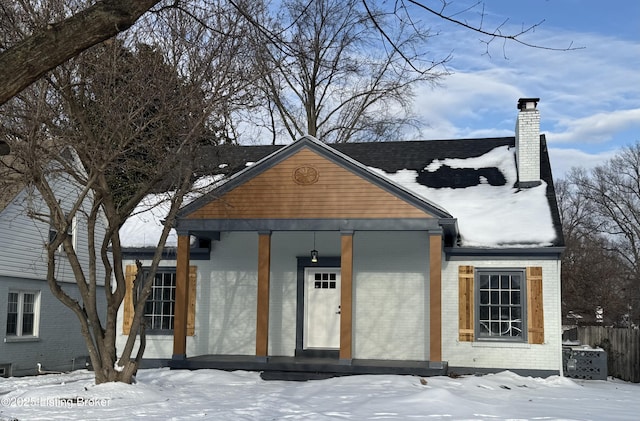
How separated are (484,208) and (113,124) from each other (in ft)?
27.9

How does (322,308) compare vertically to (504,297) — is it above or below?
below

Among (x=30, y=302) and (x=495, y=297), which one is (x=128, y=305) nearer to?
(x=30, y=302)

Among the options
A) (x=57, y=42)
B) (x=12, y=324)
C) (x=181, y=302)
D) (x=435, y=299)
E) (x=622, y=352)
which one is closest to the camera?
(x=57, y=42)

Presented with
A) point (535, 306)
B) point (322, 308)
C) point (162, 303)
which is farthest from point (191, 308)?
point (535, 306)

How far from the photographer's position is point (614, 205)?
42000 millimetres

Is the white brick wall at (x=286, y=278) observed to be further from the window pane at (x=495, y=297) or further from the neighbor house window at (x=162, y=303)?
the window pane at (x=495, y=297)

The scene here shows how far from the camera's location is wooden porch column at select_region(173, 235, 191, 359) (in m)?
14.3

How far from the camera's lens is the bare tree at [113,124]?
412 inches

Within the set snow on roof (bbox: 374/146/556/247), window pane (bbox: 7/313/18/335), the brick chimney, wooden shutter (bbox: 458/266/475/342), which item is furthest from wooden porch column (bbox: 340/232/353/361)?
window pane (bbox: 7/313/18/335)

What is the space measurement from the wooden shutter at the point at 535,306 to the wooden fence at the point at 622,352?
5.17 meters

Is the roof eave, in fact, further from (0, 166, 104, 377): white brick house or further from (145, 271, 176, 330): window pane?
(0, 166, 104, 377): white brick house

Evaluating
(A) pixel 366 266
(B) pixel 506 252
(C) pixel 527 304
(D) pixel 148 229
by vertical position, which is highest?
(D) pixel 148 229

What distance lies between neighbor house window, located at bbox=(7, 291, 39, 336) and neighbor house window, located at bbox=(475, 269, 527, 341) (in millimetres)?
12700

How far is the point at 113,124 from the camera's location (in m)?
10.8
